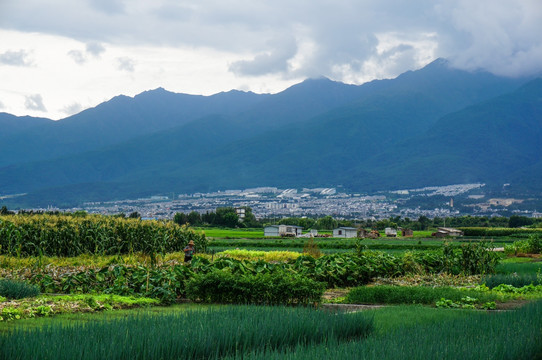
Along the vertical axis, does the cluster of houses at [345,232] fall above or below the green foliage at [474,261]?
below

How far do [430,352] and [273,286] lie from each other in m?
6.18

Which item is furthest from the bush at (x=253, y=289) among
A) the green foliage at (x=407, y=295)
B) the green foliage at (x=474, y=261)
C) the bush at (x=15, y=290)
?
the green foliage at (x=474, y=261)

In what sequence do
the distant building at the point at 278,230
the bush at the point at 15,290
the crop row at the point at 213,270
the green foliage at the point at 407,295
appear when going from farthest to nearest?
the distant building at the point at 278,230 < the green foliage at the point at 407,295 < the crop row at the point at 213,270 < the bush at the point at 15,290

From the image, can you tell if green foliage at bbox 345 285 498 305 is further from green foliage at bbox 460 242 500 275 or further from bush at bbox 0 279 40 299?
bush at bbox 0 279 40 299

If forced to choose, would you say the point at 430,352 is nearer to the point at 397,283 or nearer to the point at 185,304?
the point at 185,304

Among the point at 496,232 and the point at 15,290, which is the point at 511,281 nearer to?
the point at 15,290


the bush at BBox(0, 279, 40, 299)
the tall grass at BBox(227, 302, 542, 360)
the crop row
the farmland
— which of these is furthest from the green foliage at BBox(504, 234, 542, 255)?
the bush at BBox(0, 279, 40, 299)

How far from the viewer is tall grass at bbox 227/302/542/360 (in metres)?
6.78

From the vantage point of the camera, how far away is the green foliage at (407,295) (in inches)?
547

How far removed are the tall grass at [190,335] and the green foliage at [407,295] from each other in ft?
15.2

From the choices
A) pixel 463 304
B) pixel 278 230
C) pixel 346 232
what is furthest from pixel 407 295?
pixel 346 232

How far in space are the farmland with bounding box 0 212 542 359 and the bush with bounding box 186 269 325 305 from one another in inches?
1.0

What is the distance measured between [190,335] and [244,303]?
6.05 meters

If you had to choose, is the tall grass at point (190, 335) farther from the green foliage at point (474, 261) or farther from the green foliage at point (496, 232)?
the green foliage at point (496, 232)
